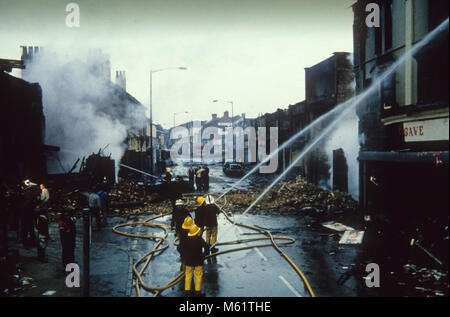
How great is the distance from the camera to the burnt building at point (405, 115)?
11.2 metres

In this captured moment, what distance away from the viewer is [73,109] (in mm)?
28078

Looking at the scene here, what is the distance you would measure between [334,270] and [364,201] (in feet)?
27.5

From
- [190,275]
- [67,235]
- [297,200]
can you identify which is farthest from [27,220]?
[297,200]

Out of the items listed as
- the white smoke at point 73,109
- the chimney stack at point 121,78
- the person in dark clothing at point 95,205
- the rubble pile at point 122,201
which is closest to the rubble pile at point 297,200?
the rubble pile at point 122,201

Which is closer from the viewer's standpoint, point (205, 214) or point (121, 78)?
point (205, 214)

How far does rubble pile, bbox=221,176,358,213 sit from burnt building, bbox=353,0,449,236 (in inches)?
63.0

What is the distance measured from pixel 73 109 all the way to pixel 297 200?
19466mm

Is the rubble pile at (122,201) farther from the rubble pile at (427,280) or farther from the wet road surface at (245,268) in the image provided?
the rubble pile at (427,280)

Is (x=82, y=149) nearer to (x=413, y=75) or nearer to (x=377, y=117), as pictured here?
(x=377, y=117)

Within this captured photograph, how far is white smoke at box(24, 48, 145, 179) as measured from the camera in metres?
26.6

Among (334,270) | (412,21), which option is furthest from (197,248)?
(412,21)

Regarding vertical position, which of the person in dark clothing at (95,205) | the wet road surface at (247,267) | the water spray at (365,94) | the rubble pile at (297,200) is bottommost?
the wet road surface at (247,267)

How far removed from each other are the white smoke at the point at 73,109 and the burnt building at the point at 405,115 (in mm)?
17785

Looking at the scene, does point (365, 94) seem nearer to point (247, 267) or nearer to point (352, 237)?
point (352, 237)
